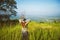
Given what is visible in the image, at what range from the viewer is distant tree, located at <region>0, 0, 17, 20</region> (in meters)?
1.45

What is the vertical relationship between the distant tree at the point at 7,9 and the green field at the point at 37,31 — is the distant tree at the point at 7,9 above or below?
above

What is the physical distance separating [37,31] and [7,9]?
15.5 inches

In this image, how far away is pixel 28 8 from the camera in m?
1.45

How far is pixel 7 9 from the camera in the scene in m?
1.45

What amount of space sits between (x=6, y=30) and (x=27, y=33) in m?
0.23

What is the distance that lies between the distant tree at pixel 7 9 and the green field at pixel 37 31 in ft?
0.42

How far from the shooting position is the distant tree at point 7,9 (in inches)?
57.1

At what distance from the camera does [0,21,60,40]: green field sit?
55.1 inches

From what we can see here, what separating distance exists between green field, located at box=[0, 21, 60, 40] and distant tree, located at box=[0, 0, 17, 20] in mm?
127

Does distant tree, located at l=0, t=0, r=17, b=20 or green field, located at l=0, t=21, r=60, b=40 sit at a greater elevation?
distant tree, located at l=0, t=0, r=17, b=20

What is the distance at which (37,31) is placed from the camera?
1412mm

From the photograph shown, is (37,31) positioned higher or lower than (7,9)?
lower

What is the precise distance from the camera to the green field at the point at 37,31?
1.40 meters

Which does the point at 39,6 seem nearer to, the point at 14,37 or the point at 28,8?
the point at 28,8
